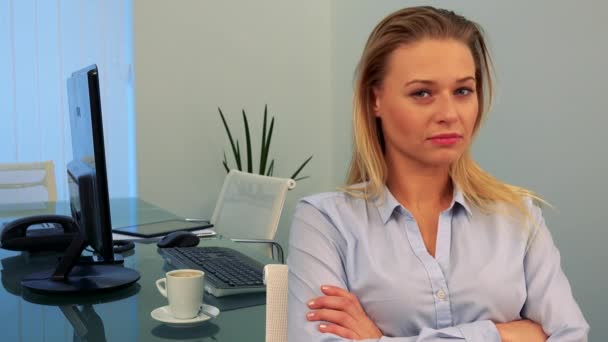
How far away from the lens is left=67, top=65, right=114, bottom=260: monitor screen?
4.74 ft

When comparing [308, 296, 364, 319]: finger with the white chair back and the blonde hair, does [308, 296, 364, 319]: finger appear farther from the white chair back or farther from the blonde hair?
the white chair back

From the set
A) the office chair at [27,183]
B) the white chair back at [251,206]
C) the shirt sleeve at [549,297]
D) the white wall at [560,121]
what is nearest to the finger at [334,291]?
the shirt sleeve at [549,297]

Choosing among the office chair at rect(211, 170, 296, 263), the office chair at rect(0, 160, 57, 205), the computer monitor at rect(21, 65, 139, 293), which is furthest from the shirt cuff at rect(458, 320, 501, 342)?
the office chair at rect(0, 160, 57, 205)

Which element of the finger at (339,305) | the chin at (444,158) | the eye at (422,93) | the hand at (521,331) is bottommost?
the hand at (521,331)

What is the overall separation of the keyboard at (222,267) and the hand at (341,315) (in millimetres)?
310

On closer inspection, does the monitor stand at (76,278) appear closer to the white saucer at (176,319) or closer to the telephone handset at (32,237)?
the white saucer at (176,319)

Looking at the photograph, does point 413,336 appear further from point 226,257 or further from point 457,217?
point 226,257

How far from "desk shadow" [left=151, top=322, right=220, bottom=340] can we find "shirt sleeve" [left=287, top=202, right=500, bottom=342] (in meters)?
0.15

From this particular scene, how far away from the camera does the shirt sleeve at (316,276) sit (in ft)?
4.04

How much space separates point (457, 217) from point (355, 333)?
13.7 inches

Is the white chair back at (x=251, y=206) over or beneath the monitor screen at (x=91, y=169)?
beneath

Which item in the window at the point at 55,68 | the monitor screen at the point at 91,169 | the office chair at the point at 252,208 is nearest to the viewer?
the monitor screen at the point at 91,169

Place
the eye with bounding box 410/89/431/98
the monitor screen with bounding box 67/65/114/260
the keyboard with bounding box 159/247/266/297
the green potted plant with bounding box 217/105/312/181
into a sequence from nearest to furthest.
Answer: the eye with bounding box 410/89/431/98 → the monitor screen with bounding box 67/65/114/260 → the keyboard with bounding box 159/247/266/297 → the green potted plant with bounding box 217/105/312/181

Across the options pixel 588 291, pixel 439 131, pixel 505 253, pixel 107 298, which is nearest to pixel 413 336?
pixel 505 253
